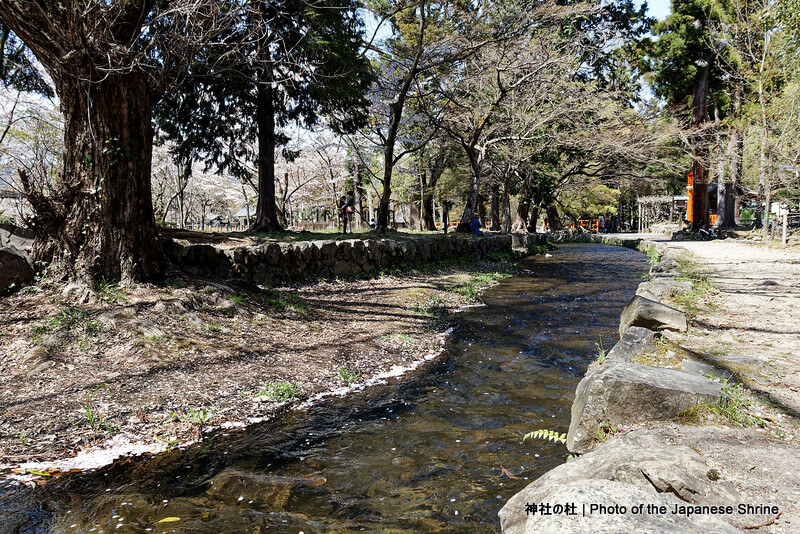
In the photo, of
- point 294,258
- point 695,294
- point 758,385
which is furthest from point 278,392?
point 695,294

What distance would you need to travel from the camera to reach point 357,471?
313 cm

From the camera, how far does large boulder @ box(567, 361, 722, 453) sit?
2.68m

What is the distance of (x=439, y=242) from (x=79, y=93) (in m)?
10.1

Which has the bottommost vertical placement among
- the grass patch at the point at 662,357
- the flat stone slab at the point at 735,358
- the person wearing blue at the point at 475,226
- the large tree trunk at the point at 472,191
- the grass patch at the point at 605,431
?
the grass patch at the point at 605,431

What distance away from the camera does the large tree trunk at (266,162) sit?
1430 centimetres

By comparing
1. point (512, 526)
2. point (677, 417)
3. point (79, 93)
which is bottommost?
point (512, 526)

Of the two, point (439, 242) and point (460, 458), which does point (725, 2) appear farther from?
point (460, 458)

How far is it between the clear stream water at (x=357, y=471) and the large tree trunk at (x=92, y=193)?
3254 millimetres

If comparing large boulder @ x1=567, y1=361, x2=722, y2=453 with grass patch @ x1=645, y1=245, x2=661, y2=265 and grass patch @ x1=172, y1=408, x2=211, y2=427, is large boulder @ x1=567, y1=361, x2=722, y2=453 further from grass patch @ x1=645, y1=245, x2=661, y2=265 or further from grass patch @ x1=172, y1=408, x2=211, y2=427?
grass patch @ x1=645, y1=245, x2=661, y2=265

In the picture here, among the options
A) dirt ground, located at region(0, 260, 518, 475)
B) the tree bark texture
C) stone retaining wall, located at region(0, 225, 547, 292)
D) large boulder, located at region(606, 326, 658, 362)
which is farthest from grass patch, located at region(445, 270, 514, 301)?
the tree bark texture

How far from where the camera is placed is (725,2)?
2136cm

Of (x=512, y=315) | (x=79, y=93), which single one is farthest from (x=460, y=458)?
(x=79, y=93)

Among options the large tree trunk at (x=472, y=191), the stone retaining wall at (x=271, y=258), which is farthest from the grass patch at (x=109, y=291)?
the large tree trunk at (x=472, y=191)

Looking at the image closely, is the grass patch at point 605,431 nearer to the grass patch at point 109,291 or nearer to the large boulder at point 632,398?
the large boulder at point 632,398
